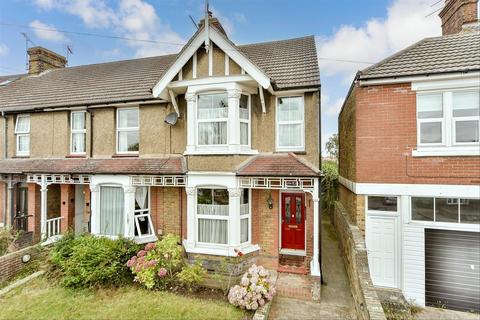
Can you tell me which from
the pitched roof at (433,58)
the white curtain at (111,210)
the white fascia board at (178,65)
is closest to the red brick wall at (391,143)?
the pitched roof at (433,58)

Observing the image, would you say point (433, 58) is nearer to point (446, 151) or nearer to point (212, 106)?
point (446, 151)

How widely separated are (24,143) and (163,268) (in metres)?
10.5

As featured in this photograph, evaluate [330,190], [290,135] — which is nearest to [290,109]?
[290,135]

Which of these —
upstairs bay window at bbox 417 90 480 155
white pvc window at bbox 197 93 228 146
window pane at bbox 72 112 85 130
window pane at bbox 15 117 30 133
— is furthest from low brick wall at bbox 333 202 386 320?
window pane at bbox 15 117 30 133

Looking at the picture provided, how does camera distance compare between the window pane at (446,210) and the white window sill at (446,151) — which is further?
the window pane at (446,210)

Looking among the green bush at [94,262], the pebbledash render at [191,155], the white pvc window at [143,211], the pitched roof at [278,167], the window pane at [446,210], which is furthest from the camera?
the white pvc window at [143,211]

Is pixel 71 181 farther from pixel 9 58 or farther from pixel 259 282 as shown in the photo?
pixel 9 58

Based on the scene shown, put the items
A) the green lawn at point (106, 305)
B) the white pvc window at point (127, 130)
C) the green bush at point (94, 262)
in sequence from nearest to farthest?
the green lawn at point (106, 305) < the green bush at point (94, 262) < the white pvc window at point (127, 130)

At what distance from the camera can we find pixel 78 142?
11.4 meters

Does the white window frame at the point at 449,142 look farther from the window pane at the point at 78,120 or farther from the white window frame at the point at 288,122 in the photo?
the window pane at the point at 78,120

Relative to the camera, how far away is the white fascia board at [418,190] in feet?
22.3

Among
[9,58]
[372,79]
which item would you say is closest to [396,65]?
[372,79]

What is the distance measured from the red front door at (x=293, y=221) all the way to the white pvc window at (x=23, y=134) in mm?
12931

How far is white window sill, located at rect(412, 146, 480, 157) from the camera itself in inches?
267
